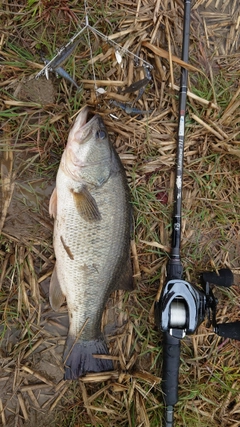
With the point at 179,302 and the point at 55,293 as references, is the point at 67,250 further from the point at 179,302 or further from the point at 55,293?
the point at 179,302

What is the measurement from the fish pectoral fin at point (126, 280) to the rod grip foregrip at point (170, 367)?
1.40ft

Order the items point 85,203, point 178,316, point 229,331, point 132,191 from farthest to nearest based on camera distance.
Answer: point 132,191 < point 229,331 < point 178,316 < point 85,203

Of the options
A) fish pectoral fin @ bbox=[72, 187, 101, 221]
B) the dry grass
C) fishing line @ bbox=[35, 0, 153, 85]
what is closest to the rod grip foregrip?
the dry grass

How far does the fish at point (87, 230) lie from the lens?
89.4 inches

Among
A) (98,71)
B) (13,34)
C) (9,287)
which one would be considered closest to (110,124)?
(98,71)

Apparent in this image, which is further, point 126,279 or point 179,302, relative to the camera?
point 126,279

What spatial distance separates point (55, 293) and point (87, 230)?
570 millimetres

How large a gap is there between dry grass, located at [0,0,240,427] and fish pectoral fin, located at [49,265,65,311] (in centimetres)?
19

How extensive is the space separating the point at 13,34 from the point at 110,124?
94 cm

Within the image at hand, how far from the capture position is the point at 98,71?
2656 millimetres

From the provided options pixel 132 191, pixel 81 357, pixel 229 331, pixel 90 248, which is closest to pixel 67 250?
pixel 90 248

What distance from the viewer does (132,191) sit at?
8.99 feet

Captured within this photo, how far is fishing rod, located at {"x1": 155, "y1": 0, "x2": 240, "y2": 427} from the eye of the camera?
2.37 metres

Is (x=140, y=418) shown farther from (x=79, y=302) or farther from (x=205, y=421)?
(x=79, y=302)
